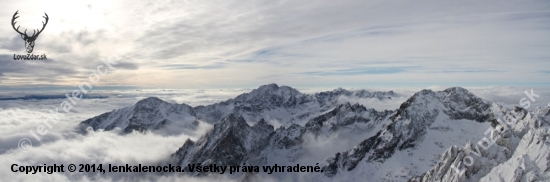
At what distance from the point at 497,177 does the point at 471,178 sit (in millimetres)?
13733

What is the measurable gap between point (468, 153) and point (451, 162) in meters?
8.08

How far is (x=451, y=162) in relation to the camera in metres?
97.9

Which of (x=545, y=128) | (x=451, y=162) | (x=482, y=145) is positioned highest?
(x=545, y=128)

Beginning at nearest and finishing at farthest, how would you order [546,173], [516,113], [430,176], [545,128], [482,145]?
1. [546,173]
2. [545,128]
3. [482,145]
4. [430,176]
5. [516,113]

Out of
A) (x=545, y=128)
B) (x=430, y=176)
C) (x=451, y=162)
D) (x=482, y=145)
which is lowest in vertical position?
(x=430, y=176)

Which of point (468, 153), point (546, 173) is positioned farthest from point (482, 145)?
point (546, 173)

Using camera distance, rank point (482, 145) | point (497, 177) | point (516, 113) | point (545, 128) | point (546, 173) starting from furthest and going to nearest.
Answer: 1. point (516, 113)
2. point (482, 145)
3. point (545, 128)
4. point (497, 177)
5. point (546, 173)

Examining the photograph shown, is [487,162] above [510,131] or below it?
below

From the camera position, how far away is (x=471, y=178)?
278 feet

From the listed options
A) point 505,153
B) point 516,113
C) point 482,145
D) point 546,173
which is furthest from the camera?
point 516,113

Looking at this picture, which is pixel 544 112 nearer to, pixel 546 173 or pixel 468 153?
pixel 468 153

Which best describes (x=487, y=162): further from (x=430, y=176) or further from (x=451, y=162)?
(x=430, y=176)

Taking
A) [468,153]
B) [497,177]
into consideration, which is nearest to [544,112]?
[468,153]

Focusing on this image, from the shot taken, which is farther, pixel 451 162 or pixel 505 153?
pixel 451 162
